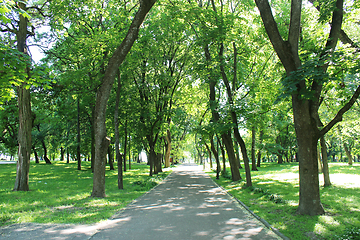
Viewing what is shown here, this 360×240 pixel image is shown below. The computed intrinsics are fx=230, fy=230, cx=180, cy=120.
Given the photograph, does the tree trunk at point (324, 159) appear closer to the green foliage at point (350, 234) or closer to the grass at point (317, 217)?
the grass at point (317, 217)

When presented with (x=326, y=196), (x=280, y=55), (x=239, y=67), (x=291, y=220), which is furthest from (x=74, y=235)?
(x=239, y=67)

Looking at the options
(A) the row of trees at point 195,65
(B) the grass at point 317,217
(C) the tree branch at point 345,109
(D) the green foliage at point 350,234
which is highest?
(A) the row of trees at point 195,65

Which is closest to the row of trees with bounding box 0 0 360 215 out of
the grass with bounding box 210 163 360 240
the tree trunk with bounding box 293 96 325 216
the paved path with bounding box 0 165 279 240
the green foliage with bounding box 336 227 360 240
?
the tree trunk with bounding box 293 96 325 216

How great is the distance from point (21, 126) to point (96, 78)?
202 inches

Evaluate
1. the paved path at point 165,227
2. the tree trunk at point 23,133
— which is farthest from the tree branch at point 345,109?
the tree trunk at point 23,133

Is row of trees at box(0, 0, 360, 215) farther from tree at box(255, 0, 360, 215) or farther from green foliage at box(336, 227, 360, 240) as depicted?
green foliage at box(336, 227, 360, 240)

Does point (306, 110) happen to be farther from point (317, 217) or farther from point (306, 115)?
point (317, 217)

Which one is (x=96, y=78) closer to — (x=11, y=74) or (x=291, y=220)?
(x=11, y=74)

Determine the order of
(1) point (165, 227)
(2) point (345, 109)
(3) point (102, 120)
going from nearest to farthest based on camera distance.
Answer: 1. (1) point (165, 227)
2. (2) point (345, 109)
3. (3) point (102, 120)

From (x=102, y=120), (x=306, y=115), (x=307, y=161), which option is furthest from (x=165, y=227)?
(x=102, y=120)

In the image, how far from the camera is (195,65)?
48.3ft

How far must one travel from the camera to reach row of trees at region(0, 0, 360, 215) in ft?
22.0

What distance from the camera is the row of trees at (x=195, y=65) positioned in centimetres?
670

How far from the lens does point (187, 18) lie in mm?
13086
